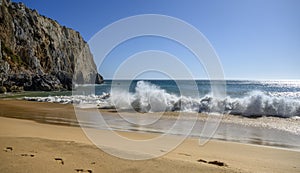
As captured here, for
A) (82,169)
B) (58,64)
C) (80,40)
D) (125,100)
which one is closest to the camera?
(82,169)

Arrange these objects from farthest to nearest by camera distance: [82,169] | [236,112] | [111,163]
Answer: [236,112] < [111,163] < [82,169]

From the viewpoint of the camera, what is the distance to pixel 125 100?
17.7 metres

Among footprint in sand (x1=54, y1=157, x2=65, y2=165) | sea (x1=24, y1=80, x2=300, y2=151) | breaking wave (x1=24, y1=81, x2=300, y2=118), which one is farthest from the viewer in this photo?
breaking wave (x1=24, y1=81, x2=300, y2=118)

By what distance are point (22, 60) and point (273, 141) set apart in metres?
52.0

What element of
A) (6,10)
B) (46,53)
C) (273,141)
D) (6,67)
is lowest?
(273,141)

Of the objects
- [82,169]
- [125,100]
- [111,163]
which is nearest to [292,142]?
[111,163]

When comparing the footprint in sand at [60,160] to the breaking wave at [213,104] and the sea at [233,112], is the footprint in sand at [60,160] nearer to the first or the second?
the sea at [233,112]

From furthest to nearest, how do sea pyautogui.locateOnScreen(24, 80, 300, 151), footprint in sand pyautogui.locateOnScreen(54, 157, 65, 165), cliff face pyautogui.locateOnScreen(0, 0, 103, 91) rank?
cliff face pyautogui.locateOnScreen(0, 0, 103, 91) < sea pyautogui.locateOnScreen(24, 80, 300, 151) < footprint in sand pyautogui.locateOnScreen(54, 157, 65, 165)

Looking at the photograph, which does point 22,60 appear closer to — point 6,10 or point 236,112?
point 6,10

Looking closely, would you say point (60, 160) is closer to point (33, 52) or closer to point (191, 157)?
point (191, 157)

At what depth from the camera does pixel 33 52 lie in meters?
51.7

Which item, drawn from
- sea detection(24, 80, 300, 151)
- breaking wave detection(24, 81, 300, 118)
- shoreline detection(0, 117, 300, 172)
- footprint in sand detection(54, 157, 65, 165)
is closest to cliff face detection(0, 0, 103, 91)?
breaking wave detection(24, 81, 300, 118)

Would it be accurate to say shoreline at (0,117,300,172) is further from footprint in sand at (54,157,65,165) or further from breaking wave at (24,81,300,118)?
breaking wave at (24,81,300,118)

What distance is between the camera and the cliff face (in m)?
40.5
